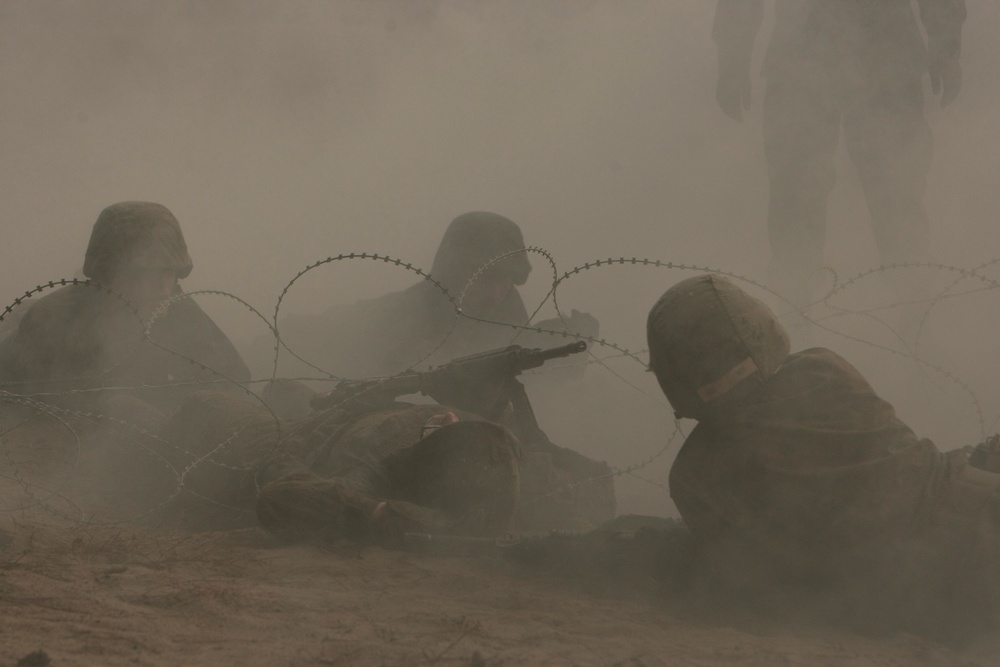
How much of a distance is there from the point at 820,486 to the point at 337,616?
219 centimetres

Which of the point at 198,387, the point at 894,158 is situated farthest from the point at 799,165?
the point at 198,387

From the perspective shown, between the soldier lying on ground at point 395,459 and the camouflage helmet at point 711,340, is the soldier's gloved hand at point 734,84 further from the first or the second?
the camouflage helmet at point 711,340

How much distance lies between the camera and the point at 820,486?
3996 millimetres

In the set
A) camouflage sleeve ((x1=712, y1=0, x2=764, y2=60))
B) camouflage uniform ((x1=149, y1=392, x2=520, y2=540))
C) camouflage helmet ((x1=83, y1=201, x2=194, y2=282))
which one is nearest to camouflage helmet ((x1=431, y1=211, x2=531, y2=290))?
camouflage helmet ((x1=83, y1=201, x2=194, y2=282))

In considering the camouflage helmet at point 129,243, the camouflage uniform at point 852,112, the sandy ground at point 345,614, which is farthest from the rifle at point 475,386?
the camouflage uniform at point 852,112

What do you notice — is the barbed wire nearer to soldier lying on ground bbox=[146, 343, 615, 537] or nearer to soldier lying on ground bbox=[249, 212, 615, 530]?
soldier lying on ground bbox=[146, 343, 615, 537]

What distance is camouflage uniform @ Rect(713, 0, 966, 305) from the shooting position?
11.1m

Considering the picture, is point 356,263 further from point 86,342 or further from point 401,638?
point 401,638

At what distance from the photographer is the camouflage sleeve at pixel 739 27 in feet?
40.7

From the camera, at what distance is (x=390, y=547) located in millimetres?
4742

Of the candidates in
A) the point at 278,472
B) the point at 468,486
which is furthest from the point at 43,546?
the point at 468,486

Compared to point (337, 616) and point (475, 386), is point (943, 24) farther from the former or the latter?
point (337, 616)

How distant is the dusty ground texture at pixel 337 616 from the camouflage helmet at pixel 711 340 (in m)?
1.09

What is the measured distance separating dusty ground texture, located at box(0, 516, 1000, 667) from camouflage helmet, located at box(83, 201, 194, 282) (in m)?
3.89
